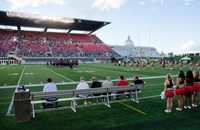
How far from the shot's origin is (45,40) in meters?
71.4

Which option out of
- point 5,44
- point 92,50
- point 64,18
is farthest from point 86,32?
point 5,44

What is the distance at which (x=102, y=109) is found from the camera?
9141mm

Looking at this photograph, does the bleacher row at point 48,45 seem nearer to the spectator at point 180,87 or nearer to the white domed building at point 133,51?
the white domed building at point 133,51

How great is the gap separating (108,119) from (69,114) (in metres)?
1.50

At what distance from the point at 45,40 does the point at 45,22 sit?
6.89 metres

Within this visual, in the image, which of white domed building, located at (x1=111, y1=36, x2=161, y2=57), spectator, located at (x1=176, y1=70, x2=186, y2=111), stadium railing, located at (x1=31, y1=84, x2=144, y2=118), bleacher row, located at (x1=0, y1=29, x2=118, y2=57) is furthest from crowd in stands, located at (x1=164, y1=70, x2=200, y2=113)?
white domed building, located at (x1=111, y1=36, x2=161, y2=57)

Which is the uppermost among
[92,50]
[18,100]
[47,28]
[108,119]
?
[47,28]

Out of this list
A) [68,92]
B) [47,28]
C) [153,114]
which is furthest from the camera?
[47,28]

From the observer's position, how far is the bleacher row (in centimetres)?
6381

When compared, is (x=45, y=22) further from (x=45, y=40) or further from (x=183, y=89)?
(x=183, y=89)

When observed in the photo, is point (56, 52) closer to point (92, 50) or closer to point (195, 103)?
point (92, 50)

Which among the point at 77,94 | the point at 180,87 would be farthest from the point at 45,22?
the point at 180,87

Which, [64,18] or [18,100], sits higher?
[64,18]

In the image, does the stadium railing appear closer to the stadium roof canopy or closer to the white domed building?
the stadium roof canopy
